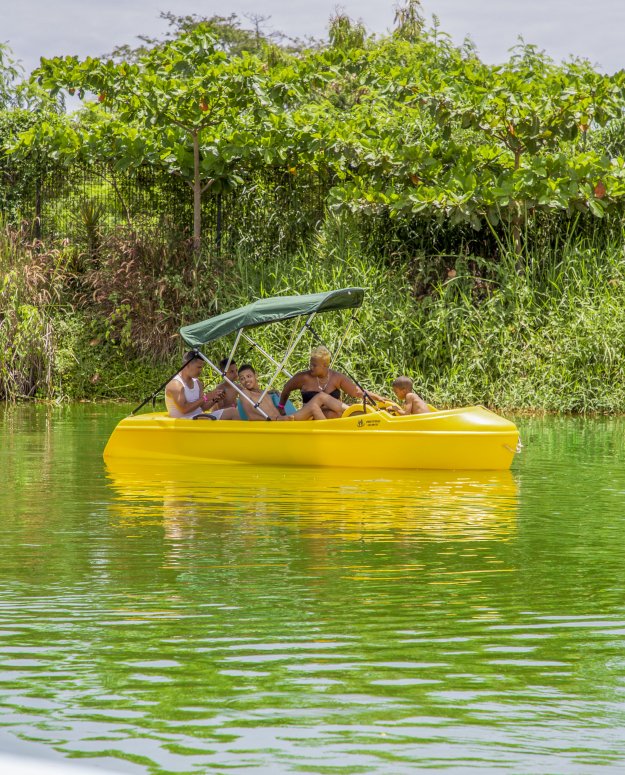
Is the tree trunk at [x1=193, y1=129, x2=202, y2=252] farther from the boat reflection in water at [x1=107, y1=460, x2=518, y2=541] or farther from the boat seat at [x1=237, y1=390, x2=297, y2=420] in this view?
the boat reflection in water at [x1=107, y1=460, x2=518, y2=541]

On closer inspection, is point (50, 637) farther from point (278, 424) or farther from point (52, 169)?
point (52, 169)

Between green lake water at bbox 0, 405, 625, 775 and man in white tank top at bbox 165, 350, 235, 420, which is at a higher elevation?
man in white tank top at bbox 165, 350, 235, 420

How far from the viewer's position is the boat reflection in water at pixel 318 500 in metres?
9.00

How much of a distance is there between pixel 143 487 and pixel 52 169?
1440cm

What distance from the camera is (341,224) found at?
2200 cm

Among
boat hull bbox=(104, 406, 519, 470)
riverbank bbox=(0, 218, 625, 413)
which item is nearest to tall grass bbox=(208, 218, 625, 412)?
riverbank bbox=(0, 218, 625, 413)

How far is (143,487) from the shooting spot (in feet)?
37.7

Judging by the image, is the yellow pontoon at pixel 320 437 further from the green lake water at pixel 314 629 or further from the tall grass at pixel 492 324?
the tall grass at pixel 492 324

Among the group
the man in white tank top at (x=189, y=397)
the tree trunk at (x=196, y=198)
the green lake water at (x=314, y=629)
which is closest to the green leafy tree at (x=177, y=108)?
the tree trunk at (x=196, y=198)

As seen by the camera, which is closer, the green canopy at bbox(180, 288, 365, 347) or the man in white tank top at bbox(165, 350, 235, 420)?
the green canopy at bbox(180, 288, 365, 347)

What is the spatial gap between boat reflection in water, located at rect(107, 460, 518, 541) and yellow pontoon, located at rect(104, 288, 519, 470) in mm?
136

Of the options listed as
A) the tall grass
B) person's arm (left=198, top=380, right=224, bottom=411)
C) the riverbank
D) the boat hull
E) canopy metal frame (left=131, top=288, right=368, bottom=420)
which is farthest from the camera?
the riverbank

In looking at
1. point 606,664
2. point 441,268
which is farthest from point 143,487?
point 441,268

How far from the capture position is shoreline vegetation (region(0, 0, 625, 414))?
20.1m
